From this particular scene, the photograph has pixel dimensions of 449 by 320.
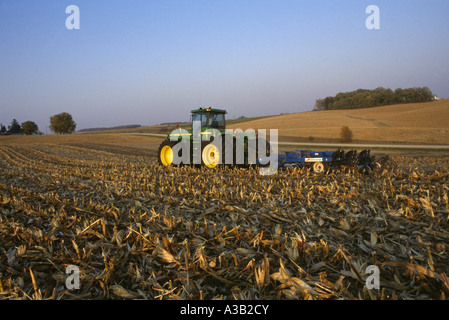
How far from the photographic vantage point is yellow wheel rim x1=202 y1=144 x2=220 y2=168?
9969mm

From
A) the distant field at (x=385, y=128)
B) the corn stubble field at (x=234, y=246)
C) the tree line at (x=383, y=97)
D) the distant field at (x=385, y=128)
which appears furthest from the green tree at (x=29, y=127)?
the corn stubble field at (x=234, y=246)

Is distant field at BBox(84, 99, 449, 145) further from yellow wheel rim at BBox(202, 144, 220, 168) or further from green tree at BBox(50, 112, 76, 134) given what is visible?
green tree at BBox(50, 112, 76, 134)

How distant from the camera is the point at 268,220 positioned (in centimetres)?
428

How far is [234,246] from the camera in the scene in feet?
11.3

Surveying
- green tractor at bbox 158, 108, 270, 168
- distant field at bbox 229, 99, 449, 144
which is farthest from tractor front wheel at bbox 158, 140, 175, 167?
distant field at bbox 229, 99, 449, 144

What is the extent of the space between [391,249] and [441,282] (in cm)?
66

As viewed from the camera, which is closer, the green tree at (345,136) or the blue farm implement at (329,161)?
the blue farm implement at (329,161)

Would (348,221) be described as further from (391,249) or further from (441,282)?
(441,282)

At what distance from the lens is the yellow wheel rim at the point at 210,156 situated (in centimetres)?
997

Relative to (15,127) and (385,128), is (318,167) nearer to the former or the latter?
(385,128)

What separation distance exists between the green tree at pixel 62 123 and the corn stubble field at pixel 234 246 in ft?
277

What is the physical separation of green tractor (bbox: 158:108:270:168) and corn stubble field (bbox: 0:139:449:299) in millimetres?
4196

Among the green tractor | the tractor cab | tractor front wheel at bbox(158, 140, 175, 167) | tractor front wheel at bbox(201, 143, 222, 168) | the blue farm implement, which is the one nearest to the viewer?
the blue farm implement

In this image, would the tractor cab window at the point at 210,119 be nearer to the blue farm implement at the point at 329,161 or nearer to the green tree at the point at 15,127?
the blue farm implement at the point at 329,161
